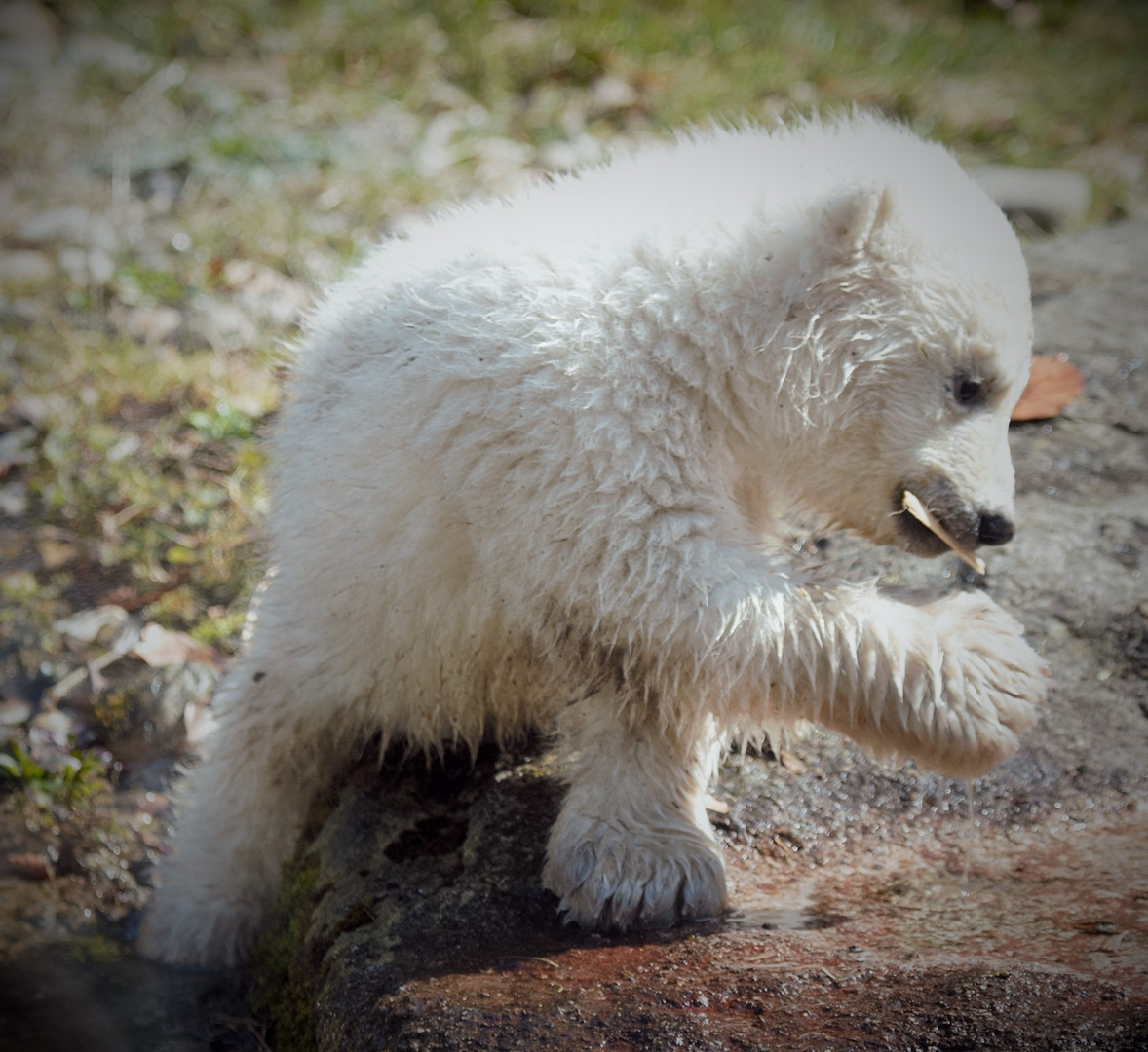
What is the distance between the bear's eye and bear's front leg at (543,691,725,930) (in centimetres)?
89

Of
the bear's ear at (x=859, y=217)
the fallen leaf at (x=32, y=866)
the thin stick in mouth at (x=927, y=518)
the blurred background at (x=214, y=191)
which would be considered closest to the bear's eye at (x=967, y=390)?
the thin stick in mouth at (x=927, y=518)

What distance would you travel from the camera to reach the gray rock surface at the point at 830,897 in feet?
6.25

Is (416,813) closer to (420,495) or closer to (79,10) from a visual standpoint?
(420,495)

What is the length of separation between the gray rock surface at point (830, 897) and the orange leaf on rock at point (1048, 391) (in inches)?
16.5

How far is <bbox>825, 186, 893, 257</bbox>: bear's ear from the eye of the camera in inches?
93.7

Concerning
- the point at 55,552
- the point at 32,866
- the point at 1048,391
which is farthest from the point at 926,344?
the point at 55,552

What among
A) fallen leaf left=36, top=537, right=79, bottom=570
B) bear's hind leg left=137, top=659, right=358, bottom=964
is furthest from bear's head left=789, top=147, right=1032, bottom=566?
fallen leaf left=36, top=537, right=79, bottom=570

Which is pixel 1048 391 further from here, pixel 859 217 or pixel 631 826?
pixel 631 826

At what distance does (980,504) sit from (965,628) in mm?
306

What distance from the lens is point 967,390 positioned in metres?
2.51

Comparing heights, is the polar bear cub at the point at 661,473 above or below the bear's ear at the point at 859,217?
below

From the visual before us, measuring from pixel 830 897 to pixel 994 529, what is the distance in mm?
863

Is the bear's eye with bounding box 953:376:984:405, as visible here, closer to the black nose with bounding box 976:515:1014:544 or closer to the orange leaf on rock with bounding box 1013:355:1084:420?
the black nose with bounding box 976:515:1014:544

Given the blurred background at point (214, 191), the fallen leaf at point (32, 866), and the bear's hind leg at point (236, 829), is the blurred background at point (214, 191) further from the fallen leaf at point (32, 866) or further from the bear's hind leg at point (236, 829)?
the bear's hind leg at point (236, 829)
